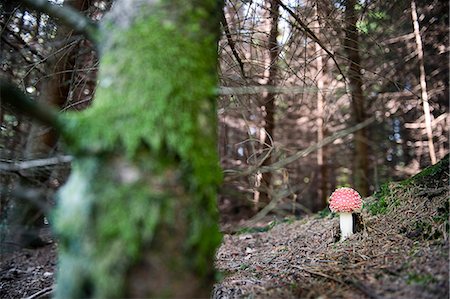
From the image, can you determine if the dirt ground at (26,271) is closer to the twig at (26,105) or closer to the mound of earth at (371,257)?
the mound of earth at (371,257)

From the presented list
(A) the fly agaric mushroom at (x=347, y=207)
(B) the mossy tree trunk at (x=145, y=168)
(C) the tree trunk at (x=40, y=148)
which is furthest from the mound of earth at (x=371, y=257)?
(C) the tree trunk at (x=40, y=148)

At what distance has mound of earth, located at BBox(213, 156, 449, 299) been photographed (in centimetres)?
185

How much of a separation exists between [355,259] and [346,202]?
0.81 meters

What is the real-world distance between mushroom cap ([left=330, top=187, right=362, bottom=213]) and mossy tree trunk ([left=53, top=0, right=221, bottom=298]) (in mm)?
2006

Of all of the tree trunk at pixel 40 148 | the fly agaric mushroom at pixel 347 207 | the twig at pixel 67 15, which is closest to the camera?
the twig at pixel 67 15

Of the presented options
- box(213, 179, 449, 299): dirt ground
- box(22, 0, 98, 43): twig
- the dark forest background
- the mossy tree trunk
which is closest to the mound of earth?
box(213, 179, 449, 299): dirt ground

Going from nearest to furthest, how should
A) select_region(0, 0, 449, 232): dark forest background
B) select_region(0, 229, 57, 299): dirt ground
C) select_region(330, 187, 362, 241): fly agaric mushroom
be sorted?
select_region(330, 187, 362, 241): fly agaric mushroom
select_region(0, 0, 449, 232): dark forest background
select_region(0, 229, 57, 299): dirt ground

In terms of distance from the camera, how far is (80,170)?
1.35 meters

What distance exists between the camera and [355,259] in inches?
95.5

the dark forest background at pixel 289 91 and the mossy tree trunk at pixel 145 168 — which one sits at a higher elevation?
the dark forest background at pixel 289 91

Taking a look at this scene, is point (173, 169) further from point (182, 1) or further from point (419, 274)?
point (419, 274)

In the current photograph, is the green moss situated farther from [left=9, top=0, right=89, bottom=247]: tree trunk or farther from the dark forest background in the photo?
[left=9, top=0, right=89, bottom=247]: tree trunk

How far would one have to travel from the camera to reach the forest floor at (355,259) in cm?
187

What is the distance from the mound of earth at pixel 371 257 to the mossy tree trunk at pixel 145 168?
94cm
